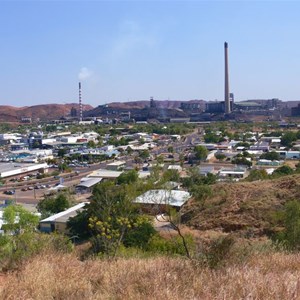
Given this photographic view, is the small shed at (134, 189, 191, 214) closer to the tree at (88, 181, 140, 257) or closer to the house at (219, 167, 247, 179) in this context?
the tree at (88, 181, 140, 257)

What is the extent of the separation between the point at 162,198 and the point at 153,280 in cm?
528

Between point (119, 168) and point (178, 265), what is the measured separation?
1171 centimetres

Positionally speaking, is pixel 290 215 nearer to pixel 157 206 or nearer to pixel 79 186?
pixel 157 206

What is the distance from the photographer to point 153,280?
4.98ft

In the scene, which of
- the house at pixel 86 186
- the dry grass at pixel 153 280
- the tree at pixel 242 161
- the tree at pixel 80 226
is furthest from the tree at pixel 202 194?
the tree at pixel 242 161

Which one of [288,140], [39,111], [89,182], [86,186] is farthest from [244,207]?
Result: [39,111]

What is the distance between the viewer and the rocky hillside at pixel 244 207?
207 inches

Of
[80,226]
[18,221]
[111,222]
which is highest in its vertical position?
[111,222]

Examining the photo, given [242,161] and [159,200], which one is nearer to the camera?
[159,200]

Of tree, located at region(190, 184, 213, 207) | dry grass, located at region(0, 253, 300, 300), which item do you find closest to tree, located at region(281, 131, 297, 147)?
tree, located at region(190, 184, 213, 207)

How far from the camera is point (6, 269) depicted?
205 cm

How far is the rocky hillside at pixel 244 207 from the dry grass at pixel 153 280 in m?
3.14

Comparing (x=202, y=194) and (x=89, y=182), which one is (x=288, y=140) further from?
(x=202, y=194)

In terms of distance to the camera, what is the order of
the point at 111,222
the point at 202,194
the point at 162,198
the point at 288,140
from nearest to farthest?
1. the point at 111,222
2. the point at 202,194
3. the point at 162,198
4. the point at 288,140
